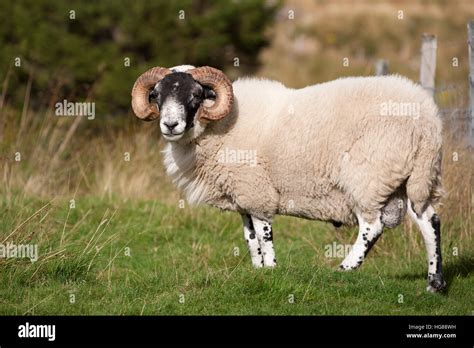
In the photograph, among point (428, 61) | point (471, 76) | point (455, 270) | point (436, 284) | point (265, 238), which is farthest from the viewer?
point (428, 61)

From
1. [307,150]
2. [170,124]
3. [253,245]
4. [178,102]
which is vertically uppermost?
[178,102]

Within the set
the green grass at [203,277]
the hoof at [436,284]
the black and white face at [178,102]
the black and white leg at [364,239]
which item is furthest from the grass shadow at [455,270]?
the black and white face at [178,102]

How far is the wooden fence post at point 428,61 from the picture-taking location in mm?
12062

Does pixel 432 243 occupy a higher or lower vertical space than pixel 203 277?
higher

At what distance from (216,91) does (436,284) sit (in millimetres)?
3047

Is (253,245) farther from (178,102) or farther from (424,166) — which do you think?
(424,166)

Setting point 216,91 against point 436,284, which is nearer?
point 436,284

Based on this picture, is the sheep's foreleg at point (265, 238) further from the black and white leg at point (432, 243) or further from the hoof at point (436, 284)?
the hoof at point (436, 284)

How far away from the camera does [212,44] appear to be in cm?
A: 2197

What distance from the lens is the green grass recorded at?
304 inches

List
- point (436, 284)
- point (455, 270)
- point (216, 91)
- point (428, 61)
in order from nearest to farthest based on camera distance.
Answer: point (436, 284)
point (216, 91)
point (455, 270)
point (428, 61)

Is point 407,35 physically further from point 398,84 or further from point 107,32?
point 398,84

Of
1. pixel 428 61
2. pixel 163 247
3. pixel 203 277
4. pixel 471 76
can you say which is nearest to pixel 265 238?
pixel 203 277

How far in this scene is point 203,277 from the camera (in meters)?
8.31
